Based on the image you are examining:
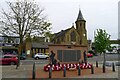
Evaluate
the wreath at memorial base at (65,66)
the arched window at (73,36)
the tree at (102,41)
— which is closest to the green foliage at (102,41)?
the tree at (102,41)

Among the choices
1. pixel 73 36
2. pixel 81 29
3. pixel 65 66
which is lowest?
pixel 65 66

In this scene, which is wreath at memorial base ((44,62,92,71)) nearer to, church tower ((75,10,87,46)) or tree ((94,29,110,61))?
tree ((94,29,110,61))

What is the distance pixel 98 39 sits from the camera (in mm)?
29594

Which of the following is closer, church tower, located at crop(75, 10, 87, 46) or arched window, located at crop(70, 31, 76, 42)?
arched window, located at crop(70, 31, 76, 42)

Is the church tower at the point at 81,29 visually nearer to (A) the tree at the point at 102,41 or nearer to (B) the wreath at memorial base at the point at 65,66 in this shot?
(A) the tree at the point at 102,41

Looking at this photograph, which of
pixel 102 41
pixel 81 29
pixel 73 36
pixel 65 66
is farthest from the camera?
pixel 81 29

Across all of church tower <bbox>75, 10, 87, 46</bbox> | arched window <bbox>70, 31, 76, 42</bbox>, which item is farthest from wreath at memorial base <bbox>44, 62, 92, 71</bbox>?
church tower <bbox>75, 10, 87, 46</bbox>

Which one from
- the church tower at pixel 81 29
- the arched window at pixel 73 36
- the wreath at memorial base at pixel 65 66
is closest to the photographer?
the wreath at memorial base at pixel 65 66

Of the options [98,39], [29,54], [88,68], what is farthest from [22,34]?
[29,54]

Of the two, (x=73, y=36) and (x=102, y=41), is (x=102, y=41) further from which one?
(x=73, y=36)

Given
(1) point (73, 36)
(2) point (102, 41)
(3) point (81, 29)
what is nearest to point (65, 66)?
(2) point (102, 41)

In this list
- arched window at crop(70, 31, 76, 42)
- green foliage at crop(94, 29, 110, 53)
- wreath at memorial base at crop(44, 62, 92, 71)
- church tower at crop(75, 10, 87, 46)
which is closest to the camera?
wreath at memorial base at crop(44, 62, 92, 71)

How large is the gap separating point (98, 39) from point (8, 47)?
39.1 m

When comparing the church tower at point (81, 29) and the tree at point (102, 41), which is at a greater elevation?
the church tower at point (81, 29)
